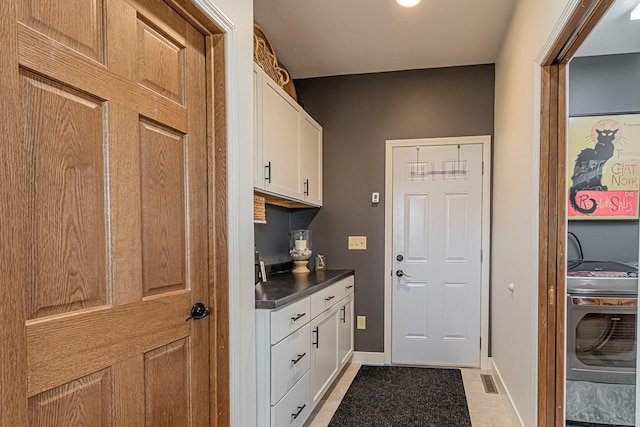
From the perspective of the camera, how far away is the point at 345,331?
3.48m

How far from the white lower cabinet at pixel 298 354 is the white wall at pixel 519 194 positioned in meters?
1.19

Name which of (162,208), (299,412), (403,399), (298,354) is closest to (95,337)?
(162,208)

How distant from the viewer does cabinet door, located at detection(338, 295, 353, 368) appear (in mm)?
3311

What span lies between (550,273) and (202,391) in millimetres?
1640

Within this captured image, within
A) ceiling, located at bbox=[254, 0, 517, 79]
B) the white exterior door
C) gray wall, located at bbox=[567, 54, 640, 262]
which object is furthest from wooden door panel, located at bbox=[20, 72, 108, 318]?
the white exterior door

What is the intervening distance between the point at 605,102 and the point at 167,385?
6.79 ft

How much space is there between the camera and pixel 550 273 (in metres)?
1.99

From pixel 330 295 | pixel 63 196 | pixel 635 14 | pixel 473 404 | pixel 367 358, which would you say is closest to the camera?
pixel 63 196

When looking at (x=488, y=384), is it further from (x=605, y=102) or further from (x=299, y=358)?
(x=605, y=102)

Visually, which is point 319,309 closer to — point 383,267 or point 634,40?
point 383,267

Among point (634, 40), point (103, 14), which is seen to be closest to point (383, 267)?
point (634, 40)

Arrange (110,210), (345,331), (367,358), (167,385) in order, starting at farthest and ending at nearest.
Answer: (367,358), (345,331), (167,385), (110,210)

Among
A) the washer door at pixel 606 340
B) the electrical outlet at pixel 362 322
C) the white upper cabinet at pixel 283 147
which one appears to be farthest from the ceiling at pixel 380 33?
the electrical outlet at pixel 362 322

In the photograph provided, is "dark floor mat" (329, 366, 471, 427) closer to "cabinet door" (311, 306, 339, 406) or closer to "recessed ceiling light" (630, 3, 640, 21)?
"cabinet door" (311, 306, 339, 406)
